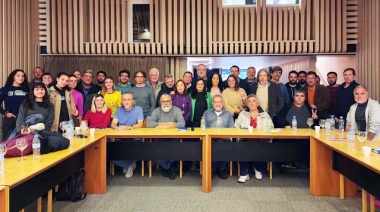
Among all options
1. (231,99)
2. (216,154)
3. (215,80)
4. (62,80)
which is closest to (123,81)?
(62,80)

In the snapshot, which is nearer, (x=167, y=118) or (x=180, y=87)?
(x=167, y=118)

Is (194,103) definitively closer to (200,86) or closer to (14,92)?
(200,86)

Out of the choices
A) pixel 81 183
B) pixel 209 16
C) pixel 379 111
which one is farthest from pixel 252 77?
pixel 81 183

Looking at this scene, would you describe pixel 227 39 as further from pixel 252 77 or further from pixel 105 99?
pixel 105 99

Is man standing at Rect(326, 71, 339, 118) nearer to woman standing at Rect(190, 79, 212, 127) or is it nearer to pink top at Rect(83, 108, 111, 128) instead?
woman standing at Rect(190, 79, 212, 127)

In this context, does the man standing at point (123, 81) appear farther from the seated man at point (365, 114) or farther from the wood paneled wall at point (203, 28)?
the seated man at point (365, 114)

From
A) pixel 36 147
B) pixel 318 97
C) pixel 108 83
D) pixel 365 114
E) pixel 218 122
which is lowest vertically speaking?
pixel 36 147

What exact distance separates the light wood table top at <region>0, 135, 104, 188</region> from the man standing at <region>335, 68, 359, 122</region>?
13.1 feet

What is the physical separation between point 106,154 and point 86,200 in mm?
707

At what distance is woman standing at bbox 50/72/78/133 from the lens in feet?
14.5

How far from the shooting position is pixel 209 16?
6766 mm

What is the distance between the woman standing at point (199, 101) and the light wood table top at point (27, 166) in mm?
2186

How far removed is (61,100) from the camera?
454cm

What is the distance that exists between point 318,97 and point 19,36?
18.2 ft
